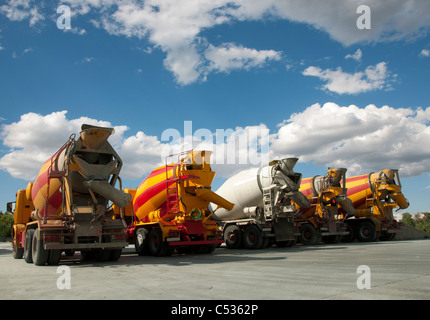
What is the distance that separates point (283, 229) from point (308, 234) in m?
3.93

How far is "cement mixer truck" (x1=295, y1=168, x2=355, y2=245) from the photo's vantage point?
2205cm

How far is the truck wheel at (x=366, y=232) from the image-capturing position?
979 inches

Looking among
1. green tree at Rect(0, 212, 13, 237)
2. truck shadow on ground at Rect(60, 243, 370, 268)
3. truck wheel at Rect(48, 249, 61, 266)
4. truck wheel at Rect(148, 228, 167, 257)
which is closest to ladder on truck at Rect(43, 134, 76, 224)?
truck wheel at Rect(48, 249, 61, 266)

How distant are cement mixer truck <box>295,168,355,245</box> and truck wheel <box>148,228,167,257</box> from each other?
970cm

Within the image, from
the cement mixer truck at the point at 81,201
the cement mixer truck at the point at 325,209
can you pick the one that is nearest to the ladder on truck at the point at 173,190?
the cement mixer truck at the point at 81,201

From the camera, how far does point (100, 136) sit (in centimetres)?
1198

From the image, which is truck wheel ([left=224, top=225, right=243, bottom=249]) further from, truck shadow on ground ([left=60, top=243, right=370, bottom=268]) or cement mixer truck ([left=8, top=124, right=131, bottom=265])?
cement mixer truck ([left=8, top=124, right=131, bottom=265])

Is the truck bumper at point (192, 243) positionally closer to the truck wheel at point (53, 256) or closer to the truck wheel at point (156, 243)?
the truck wheel at point (156, 243)

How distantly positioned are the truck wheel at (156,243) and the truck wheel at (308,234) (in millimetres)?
9725

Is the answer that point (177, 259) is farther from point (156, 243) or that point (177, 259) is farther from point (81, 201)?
point (81, 201)

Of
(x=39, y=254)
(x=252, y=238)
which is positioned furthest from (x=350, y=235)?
(x=39, y=254)
